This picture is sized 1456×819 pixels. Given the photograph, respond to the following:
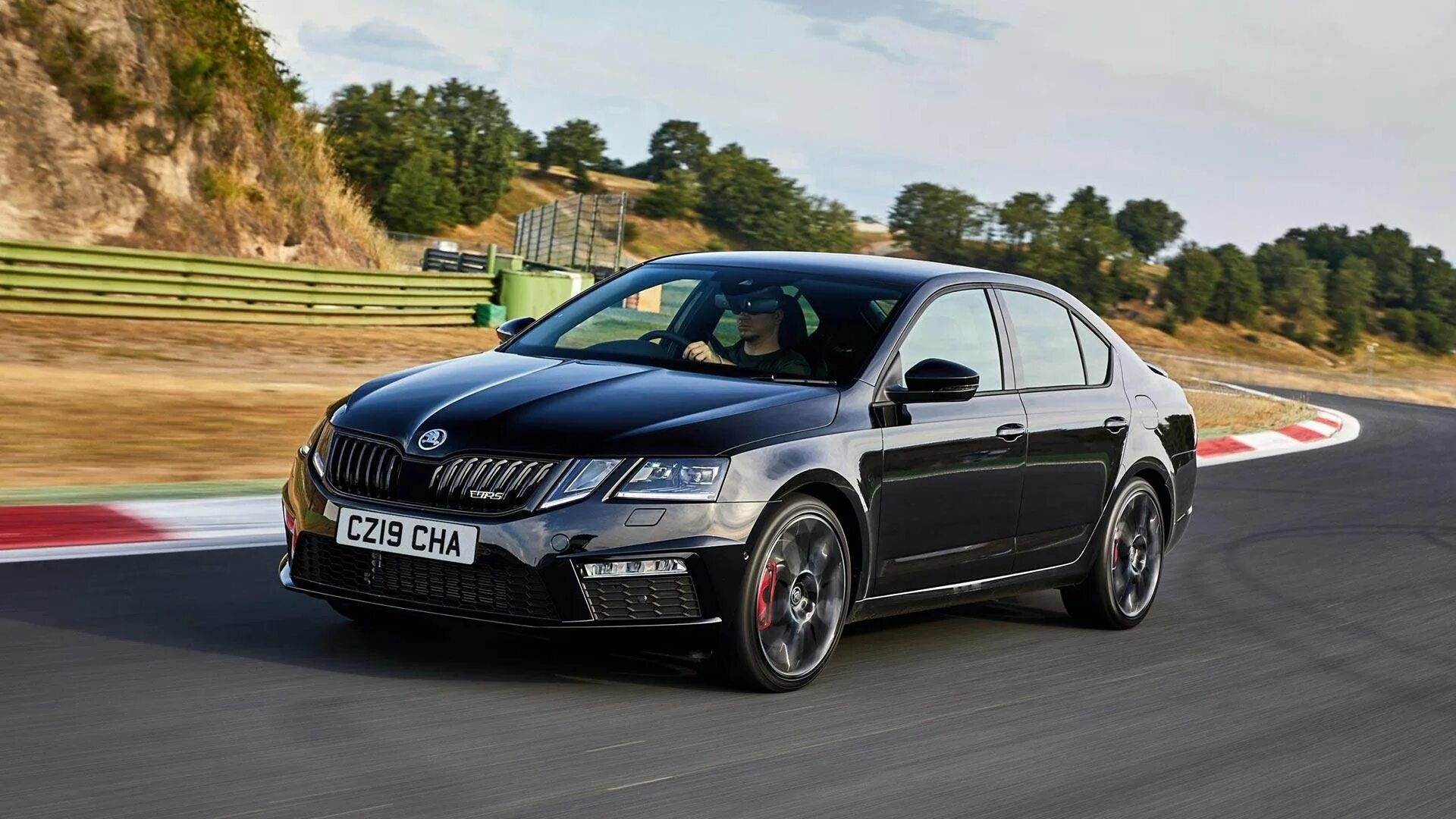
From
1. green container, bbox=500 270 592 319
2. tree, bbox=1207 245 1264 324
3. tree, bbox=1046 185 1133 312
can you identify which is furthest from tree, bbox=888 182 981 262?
tree, bbox=1207 245 1264 324

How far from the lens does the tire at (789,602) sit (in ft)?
18.0

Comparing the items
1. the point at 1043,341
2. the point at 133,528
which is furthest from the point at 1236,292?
the point at 133,528

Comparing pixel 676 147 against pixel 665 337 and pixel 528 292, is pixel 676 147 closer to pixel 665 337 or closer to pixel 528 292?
pixel 528 292

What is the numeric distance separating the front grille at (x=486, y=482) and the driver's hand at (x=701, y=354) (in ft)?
3.82

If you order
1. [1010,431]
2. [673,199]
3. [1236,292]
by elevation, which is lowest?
[1236,292]

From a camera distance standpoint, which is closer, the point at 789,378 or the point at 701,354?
the point at 789,378

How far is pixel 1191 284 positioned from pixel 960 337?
391ft

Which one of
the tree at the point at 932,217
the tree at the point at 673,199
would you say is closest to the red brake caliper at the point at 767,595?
the tree at the point at 932,217

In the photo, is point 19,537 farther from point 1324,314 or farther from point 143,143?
point 1324,314

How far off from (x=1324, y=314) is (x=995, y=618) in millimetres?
131558

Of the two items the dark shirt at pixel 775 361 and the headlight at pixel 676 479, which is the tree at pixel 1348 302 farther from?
the headlight at pixel 676 479

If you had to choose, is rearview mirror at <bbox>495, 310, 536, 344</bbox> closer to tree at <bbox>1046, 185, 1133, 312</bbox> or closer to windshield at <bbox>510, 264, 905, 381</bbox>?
windshield at <bbox>510, 264, 905, 381</bbox>

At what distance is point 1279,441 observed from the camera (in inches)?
745

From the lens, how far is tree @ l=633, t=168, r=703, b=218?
269 ft
